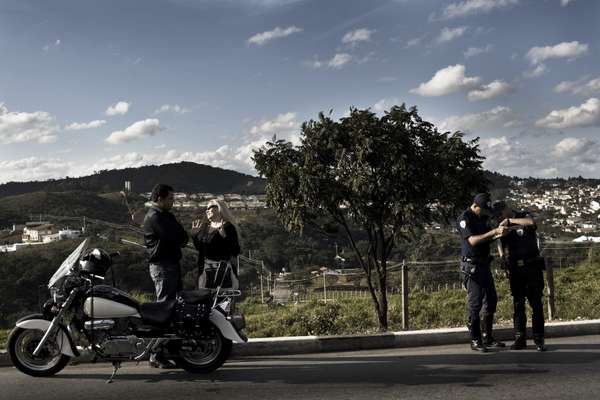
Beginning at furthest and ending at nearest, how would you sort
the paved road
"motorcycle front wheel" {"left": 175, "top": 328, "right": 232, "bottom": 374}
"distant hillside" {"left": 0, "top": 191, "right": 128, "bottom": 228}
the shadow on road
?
"distant hillside" {"left": 0, "top": 191, "right": 128, "bottom": 228} → "motorcycle front wheel" {"left": 175, "top": 328, "right": 232, "bottom": 374} → the shadow on road → the paved road

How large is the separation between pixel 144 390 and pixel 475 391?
116 inches

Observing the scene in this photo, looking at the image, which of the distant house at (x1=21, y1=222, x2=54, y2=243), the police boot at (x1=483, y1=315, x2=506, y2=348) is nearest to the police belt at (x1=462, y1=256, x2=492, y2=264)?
the police boot at (x1=483, y1=315, x2=506, y2=348)

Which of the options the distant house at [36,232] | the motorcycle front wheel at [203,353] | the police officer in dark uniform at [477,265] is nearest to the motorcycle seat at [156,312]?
the motorcycle front wheel at [203,353]

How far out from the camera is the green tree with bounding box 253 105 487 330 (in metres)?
11.7

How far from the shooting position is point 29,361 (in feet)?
18.7

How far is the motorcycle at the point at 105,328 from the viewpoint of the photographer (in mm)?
5625

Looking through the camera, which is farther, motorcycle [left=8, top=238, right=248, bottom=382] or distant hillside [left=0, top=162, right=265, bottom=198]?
distant hillside [left=0, top=162, right=265, bottom=198]

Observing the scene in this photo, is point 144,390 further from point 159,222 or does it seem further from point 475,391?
point 475,391

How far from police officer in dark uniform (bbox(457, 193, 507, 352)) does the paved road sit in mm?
403

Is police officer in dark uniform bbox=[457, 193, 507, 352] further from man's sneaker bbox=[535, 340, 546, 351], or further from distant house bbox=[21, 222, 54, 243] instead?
distant house bbox=[21, 222, 54, 243]

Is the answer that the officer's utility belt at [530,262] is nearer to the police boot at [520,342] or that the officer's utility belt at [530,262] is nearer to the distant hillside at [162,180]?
the police boot at [520,342]

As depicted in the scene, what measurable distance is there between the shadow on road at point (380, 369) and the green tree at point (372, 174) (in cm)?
541

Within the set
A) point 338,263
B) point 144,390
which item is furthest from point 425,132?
point 338,263

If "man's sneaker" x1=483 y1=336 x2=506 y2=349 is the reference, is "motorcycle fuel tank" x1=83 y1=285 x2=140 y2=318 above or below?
above
